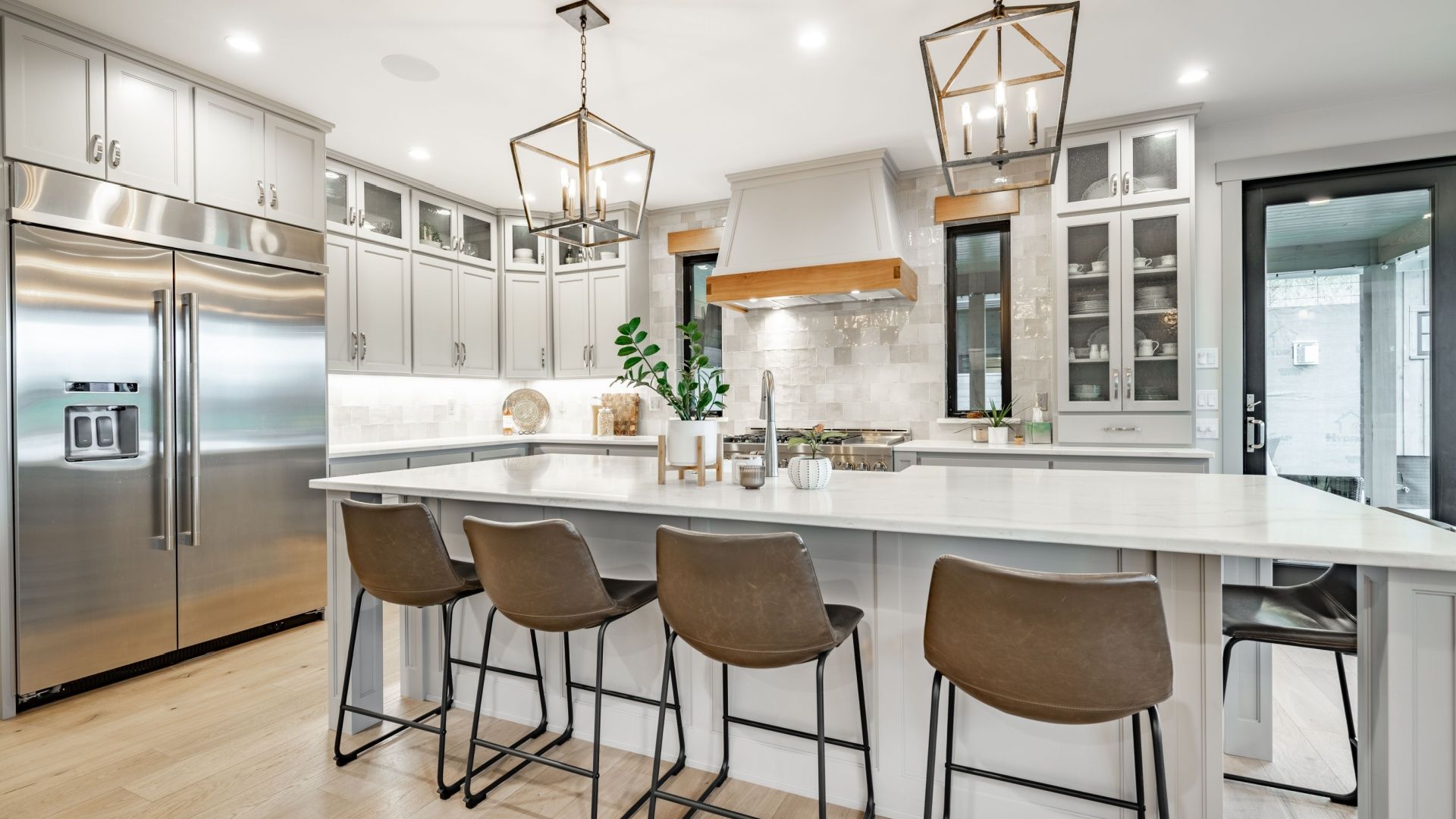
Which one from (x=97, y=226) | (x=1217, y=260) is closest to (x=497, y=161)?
(x=97, y=226)

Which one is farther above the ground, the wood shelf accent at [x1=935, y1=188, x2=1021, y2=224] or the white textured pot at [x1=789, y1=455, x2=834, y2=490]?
the wood shelf accent at [x1=935, y1=188, x2=1021, y2=224]

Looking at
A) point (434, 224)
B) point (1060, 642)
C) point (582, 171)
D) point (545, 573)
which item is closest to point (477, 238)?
point (434, 224)

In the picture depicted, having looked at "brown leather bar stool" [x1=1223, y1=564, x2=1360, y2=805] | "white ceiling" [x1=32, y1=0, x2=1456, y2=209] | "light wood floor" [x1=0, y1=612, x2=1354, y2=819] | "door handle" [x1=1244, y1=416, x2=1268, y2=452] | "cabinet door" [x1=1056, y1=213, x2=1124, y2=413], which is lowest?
"light wood floor" [x1=0, y1=612, x2=1354, y2=819]

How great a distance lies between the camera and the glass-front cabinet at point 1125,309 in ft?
12.0

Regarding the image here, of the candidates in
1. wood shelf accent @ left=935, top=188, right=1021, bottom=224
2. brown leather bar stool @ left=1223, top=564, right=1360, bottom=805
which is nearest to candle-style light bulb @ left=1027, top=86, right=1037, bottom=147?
brown leather bar stool @ left=1223, top=564, right=1360, bottom=805

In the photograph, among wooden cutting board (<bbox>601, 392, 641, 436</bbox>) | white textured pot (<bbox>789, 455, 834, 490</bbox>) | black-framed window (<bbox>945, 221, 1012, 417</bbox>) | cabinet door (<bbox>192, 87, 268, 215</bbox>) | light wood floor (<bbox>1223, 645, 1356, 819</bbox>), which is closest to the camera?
light wood floor (<bbox>1223, 645, 1356, 819</bbox>)

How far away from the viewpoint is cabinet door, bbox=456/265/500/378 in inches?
201

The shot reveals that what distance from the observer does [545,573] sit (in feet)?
5.93

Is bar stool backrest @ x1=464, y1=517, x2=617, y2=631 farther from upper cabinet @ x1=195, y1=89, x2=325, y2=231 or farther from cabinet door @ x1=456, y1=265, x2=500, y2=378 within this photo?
cabinet door @ x1=456, y1=265, x2=500, y2=378

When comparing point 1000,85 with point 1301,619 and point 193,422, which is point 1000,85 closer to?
point 1301,619

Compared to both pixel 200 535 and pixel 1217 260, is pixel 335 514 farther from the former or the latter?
pixel 1217 260

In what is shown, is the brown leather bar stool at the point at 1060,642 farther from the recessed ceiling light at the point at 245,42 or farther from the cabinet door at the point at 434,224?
the cabinet door at the point at 434,224

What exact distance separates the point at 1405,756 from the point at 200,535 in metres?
4.15

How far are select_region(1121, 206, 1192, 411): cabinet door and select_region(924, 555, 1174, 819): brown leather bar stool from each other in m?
2.87
